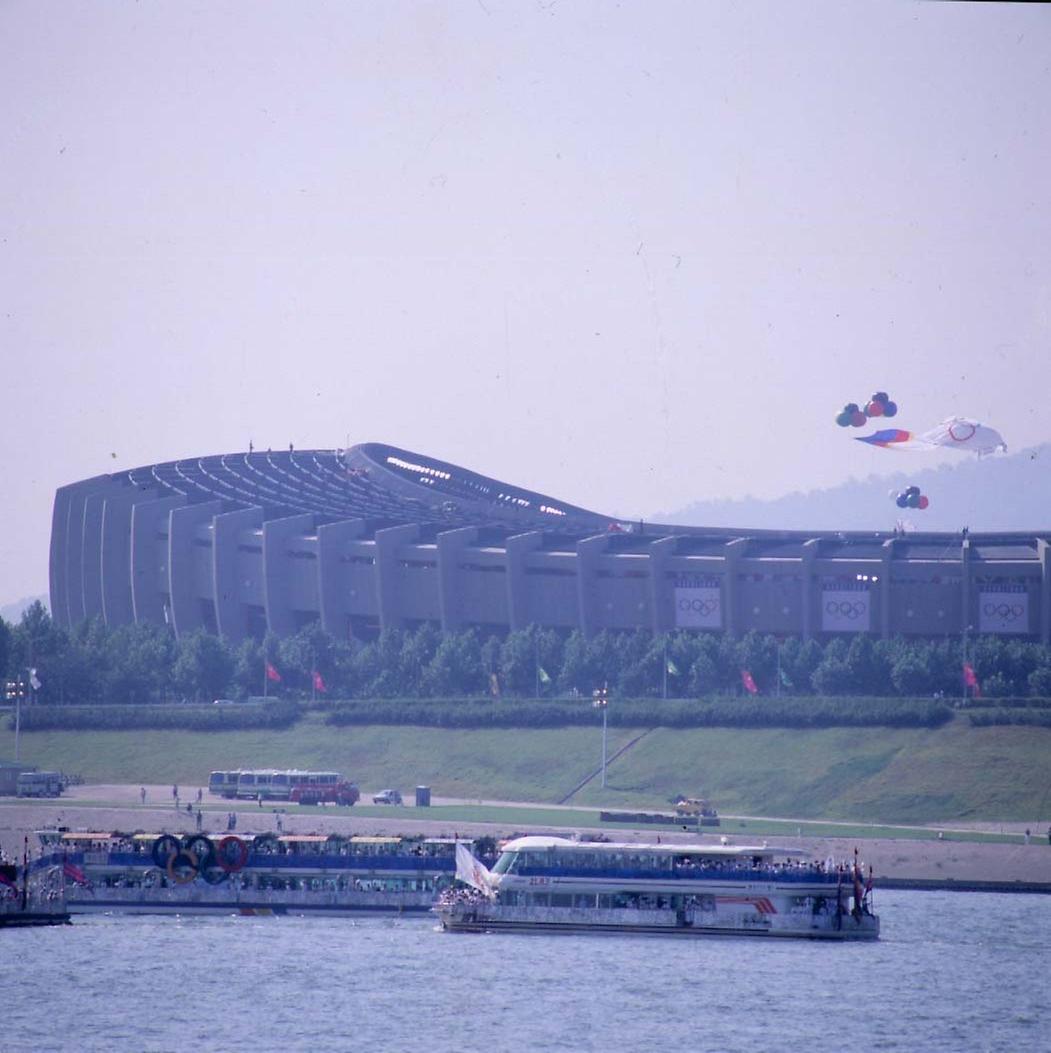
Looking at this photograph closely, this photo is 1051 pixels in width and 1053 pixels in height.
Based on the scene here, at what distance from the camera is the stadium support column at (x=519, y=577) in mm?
177250

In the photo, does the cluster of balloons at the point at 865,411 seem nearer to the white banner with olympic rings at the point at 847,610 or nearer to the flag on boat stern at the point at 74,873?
the white banner with olympic rings at the point at 847,610

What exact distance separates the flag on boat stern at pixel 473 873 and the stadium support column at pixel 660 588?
6840 centimetres

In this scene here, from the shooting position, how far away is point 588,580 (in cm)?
17700

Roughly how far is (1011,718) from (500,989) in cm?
6204

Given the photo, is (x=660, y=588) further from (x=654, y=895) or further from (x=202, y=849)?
(x=654, y=895)

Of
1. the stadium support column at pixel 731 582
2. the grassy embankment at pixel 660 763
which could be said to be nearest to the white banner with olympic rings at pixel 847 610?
the stadium support column at pixel 731 582

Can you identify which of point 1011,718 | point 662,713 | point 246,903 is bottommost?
point 246,903

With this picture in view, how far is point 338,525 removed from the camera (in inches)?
7259

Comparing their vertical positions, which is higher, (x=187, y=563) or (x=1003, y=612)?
(x=187, y=563)

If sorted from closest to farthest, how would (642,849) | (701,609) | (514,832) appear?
(642,849) → (514,832) → (701,609)

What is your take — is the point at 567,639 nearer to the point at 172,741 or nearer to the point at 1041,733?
the point at 172,741

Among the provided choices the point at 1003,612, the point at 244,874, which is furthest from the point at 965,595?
the point at 244,874

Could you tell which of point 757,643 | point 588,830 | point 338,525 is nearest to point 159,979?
point 588,830

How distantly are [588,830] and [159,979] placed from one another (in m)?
40.1
